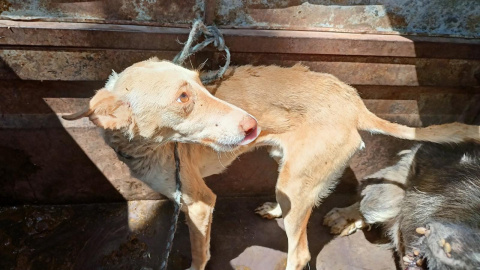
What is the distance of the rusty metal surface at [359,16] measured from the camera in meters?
2.78

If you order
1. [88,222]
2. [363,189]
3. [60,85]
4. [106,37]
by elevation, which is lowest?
[88,222]

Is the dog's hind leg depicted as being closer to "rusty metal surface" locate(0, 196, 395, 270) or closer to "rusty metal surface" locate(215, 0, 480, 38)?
"rusty metal surface" locate(0, 196, 395, 270)

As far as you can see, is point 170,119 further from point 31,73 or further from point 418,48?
point 418,48

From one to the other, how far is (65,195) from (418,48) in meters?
3.49

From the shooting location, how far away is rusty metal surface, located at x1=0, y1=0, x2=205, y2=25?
2.51m

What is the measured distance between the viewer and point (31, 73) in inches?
103

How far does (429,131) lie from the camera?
2496 mm

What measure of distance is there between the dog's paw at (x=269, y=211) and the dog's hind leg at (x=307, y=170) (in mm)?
752

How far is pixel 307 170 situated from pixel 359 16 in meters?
1.40

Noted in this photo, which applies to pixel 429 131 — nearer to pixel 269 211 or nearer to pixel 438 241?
pixel 438 241

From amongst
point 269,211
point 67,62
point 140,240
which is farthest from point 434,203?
point 67,62

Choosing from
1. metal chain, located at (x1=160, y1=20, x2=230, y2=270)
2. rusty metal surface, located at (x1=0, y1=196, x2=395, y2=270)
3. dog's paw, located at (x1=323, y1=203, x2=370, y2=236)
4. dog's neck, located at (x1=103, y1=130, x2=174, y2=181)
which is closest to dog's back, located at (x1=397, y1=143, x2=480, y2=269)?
dog's paw, located at (x1=323, y1=203, x2=370, y2=236)

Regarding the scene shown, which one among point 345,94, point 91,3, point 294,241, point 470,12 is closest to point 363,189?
point 294,241

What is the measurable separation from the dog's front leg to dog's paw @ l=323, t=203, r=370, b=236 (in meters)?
1.43
